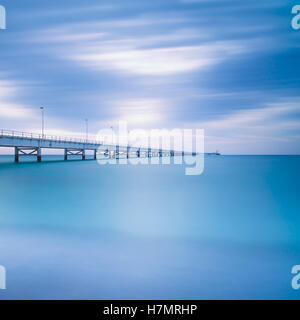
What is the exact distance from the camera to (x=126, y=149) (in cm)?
7462

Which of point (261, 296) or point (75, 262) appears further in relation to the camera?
point (75, 262)

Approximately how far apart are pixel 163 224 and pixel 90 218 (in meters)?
2.46

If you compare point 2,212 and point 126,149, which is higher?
point 126,149

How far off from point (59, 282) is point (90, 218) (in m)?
5.02

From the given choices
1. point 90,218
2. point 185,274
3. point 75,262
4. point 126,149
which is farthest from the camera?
point 126,149

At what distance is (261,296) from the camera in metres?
4.07

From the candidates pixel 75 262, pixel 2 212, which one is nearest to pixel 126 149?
→ pixel 2 212
